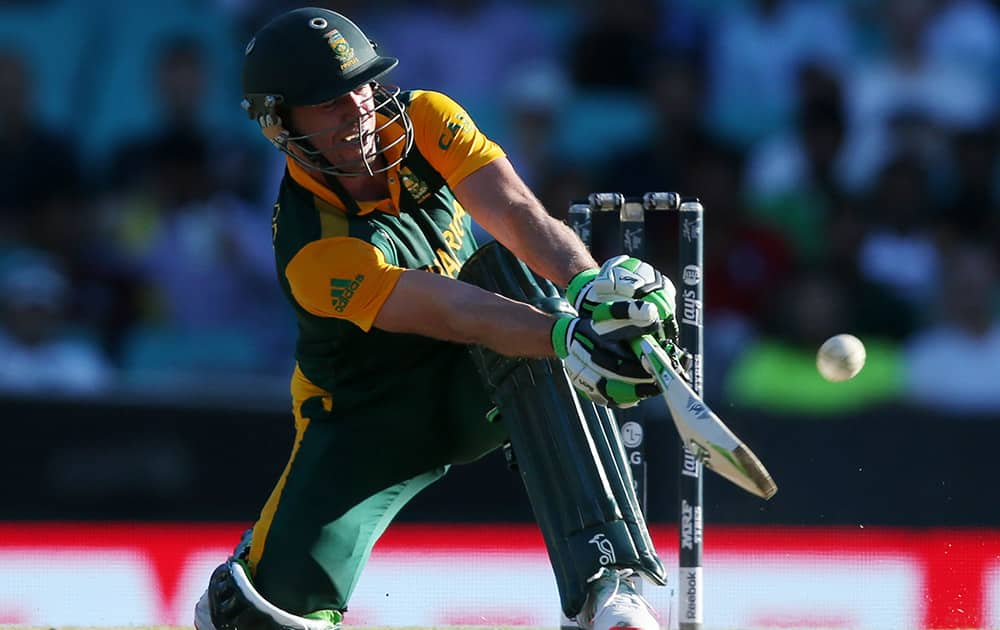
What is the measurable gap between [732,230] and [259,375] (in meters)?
2.09

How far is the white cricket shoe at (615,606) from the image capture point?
2.85 m

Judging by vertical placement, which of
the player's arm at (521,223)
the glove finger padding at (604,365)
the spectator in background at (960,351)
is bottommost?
the spectator in background at (960,351)

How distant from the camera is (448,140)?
136 inches

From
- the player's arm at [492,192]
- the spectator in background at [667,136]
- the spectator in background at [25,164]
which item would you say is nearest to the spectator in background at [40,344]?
the spectator in background at [25,164]

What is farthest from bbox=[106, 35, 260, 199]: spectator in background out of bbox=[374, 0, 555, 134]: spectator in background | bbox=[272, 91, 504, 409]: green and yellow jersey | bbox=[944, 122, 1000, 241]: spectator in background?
bbox=[272, 91, 504, 409]: green and yellow jersey

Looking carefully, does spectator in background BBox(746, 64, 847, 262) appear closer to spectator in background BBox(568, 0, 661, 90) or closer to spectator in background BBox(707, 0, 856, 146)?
spectator in background BBox(707, 0, 856, 146)

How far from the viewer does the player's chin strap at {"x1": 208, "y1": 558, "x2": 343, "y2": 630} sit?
3.41 m

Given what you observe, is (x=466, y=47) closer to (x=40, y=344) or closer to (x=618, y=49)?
(x=618, y=49)

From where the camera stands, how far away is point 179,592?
181 inches

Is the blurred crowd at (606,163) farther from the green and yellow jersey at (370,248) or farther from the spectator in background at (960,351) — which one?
the green and yellow jersey at (370,248)

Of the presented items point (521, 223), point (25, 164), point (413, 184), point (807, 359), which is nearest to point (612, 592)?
point (521, 223)

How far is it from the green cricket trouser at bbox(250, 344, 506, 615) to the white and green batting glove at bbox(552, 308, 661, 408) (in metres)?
0.65

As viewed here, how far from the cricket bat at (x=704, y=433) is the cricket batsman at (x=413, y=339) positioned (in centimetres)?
5

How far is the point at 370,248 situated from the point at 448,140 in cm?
35
